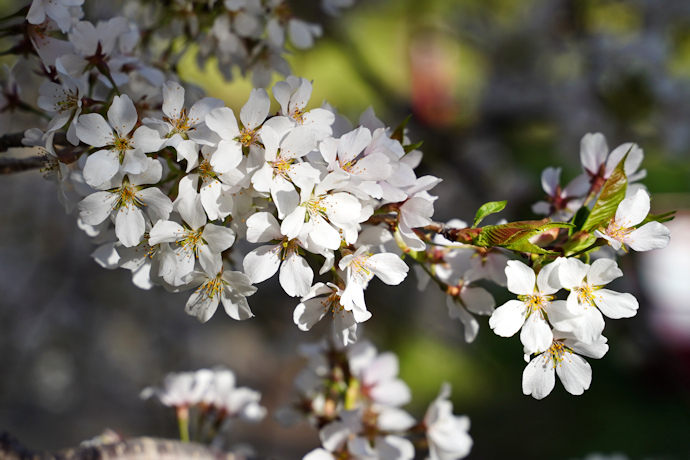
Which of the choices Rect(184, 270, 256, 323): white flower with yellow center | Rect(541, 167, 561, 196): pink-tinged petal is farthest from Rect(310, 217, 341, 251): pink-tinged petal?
Rect(541, 167, 561, 196): pink-tinged petal

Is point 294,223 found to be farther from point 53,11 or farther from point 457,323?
point 457,323

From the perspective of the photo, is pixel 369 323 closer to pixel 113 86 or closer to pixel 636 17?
pixel 636 17

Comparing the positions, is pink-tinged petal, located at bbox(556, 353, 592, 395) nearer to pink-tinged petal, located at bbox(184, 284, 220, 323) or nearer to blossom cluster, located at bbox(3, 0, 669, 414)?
blossom cluster, located at bbox(3, 0, 669, 414)

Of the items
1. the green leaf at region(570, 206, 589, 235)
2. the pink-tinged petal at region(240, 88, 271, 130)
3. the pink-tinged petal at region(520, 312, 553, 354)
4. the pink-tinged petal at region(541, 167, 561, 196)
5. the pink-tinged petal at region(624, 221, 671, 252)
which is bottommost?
the pink-tinged petal at region(520, 312, 553, 354)

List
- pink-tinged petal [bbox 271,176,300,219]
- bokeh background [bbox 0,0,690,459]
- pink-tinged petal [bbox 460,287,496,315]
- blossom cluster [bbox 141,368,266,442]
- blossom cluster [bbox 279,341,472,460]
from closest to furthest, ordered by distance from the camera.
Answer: pink-tinged petal [bbox 271,176,300,219], pink-tinged petal [bbox 460,287,496,315], blossom cluster [bbox 279,341,472,460], blossom cluster [bbox 141,368,266,442], bokeh background [bbox 0,0,690,459]

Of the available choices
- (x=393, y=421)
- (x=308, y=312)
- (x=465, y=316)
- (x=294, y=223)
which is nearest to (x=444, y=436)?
(x=393, y=421)

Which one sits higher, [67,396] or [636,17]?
[636,17]

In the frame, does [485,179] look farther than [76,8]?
Yes

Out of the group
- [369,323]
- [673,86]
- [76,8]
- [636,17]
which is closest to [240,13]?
[76,8]
